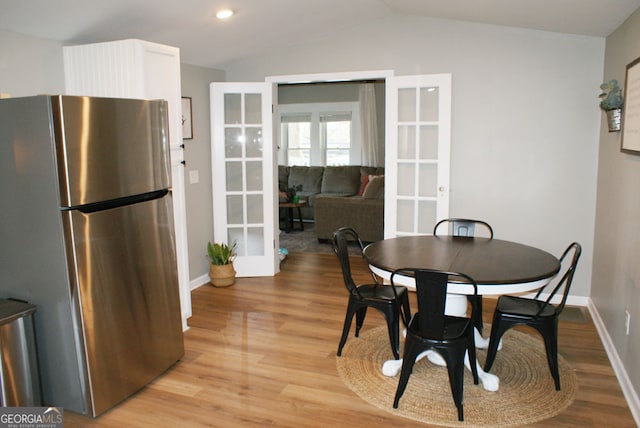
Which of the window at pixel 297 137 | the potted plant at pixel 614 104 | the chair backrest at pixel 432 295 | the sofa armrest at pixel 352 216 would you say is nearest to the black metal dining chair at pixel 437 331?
the chair backrest at pixel 432 295

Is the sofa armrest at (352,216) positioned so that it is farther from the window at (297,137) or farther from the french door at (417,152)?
the window at (297,137)

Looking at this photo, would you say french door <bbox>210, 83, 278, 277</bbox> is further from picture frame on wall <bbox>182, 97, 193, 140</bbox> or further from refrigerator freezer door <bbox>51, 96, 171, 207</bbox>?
refrigerator freezer door <bbox>51, 96, 171, 207</bbox>

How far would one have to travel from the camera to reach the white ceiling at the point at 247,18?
3000 millimetres

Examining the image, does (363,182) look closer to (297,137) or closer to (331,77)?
(297,137)

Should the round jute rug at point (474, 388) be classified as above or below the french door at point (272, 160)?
below

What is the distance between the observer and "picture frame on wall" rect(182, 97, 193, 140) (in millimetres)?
4578

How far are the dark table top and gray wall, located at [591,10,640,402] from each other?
449 mm

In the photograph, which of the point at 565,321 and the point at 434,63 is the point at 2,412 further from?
the point at 434,63

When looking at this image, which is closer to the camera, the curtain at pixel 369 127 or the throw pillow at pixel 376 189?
the throw pillow at pixel 376 189

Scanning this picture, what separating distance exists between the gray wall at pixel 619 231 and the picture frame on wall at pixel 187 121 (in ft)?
11.2

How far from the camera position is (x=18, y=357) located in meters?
2.40

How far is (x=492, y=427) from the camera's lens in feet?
8.18

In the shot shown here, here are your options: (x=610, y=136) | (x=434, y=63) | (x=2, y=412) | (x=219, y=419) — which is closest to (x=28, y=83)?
(x=2, y=412)

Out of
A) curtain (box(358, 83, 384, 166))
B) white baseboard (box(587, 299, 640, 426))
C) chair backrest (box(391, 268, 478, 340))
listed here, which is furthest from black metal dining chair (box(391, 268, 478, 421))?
curtain (box(358, 83, 384, 166))
